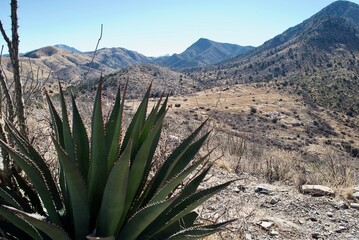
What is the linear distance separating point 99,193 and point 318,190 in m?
4.33

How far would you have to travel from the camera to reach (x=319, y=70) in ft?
286

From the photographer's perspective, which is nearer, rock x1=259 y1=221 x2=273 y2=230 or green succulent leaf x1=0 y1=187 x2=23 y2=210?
green succulent leaf x1=0 y1=187 x2=23 y2=210

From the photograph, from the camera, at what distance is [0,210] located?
1726mm

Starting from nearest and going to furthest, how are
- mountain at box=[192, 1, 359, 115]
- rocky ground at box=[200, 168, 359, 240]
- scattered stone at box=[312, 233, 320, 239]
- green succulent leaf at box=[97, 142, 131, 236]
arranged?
green succulent leaf at box=[97, 142, 131, 236] < rocky ground at box=[200, 168, 359, 240] < scattered stone at box=[312, 233, 320, 239] < mountain at box=[192, 1, 359, 115]

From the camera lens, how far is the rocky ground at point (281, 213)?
155 inches

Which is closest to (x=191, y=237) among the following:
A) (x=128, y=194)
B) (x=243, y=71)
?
(x=128, y=194)

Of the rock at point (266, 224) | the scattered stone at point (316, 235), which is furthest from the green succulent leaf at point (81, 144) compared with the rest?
the scattered stone at point (316, 235)

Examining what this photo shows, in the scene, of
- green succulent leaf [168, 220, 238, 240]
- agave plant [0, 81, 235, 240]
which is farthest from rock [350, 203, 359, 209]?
green succulent leaf [168, 220, 238, 240]

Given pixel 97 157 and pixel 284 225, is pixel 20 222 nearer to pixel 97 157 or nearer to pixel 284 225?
pixel 97 157

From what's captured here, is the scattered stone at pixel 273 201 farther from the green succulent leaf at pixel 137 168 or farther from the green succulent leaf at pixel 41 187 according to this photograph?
the green succulent leaf at pixel 41 187

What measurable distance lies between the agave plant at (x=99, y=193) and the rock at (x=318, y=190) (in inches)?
143

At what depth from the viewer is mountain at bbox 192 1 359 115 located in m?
68.7

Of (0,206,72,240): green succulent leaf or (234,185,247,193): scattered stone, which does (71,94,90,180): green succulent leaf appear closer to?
(0,206,72,240): green succulent leaf

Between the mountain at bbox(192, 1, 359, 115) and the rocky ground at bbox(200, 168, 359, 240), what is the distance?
59.8m
